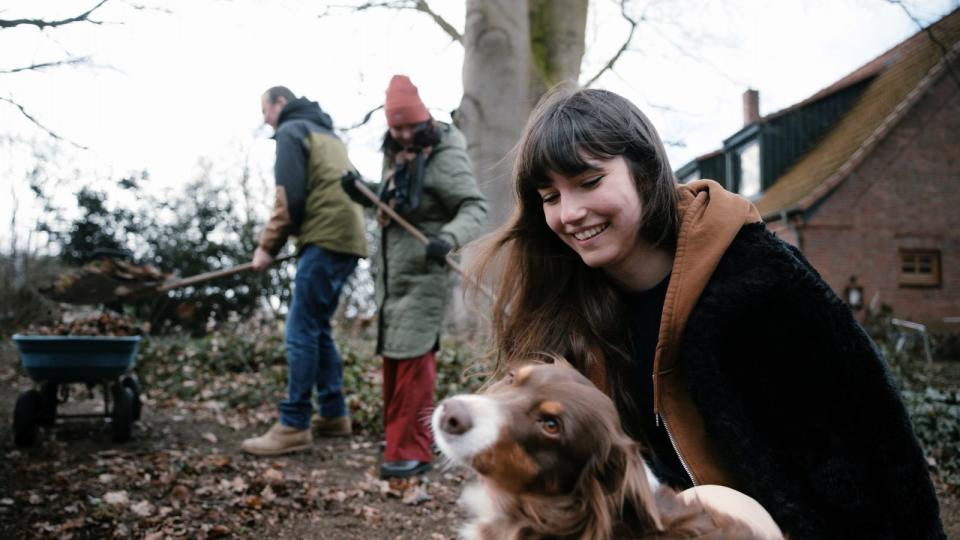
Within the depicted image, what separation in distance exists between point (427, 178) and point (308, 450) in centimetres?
237

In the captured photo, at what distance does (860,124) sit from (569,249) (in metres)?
20.3

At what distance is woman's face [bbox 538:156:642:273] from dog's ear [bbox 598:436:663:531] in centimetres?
75

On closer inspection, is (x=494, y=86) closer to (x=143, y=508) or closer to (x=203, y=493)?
(x=203, y=493)

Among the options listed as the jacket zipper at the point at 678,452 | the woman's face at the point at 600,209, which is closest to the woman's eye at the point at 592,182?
the woman's face at the point at 600,209

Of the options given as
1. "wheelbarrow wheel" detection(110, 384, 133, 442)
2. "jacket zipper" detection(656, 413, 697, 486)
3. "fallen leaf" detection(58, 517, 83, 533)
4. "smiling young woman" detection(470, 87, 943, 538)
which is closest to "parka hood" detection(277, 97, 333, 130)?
"wheelbarrow wheel" detection(110, 384, 133, 442)

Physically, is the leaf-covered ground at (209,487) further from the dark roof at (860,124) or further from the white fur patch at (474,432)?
the dark roof at (860,124)

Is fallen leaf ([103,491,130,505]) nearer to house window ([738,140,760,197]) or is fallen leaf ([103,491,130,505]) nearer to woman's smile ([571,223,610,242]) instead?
woman's smile ([571,223,610,242])

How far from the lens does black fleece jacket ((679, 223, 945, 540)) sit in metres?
2.20

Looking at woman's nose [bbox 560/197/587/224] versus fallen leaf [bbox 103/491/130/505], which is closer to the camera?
woman's nose [bbox 560/197/587/224]

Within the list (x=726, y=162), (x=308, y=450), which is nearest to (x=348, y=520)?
(x=308, y=450)

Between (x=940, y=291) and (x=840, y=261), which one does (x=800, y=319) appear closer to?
(x=840, y=261)

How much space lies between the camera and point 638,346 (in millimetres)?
2783

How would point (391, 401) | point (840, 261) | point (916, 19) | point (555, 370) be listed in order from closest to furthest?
point (555, 370) < point (391, 401) < point (916, 19) < point (840, 261)

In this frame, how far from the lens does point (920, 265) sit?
1903 centimetres
